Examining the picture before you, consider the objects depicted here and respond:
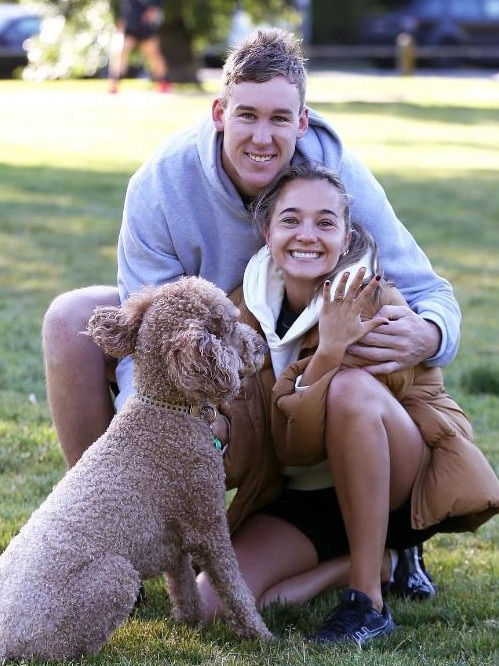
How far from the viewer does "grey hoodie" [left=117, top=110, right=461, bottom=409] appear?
3.75m

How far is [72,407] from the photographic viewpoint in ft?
12.0

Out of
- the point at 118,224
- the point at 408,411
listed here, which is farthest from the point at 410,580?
the point at 118,224

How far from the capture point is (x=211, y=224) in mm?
3793

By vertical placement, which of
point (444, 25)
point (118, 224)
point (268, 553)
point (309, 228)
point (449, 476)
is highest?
point (309, 228)

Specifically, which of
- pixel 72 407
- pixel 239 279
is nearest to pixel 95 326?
pixel 72 407

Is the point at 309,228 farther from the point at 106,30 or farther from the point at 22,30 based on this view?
the point at 22,30

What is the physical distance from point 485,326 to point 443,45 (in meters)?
26.9

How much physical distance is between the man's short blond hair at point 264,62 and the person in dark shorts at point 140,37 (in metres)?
17.4

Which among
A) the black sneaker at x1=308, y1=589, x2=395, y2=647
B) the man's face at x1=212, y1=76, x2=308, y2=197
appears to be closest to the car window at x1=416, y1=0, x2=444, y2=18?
the man's face at x1=212, y1=76, x2=308, y2=197

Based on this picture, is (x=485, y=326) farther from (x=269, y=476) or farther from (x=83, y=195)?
(x=83, y=195)

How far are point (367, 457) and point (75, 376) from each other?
3.09 feet

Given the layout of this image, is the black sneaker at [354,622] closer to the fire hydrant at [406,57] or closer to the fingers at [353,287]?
the fingers at [353,287]

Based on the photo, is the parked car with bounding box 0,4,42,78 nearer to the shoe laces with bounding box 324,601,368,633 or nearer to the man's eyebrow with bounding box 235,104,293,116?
the man's eyebrow with bounding box 235,104,293,116

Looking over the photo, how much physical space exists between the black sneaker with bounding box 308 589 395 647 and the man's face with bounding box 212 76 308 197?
4.29 ft
